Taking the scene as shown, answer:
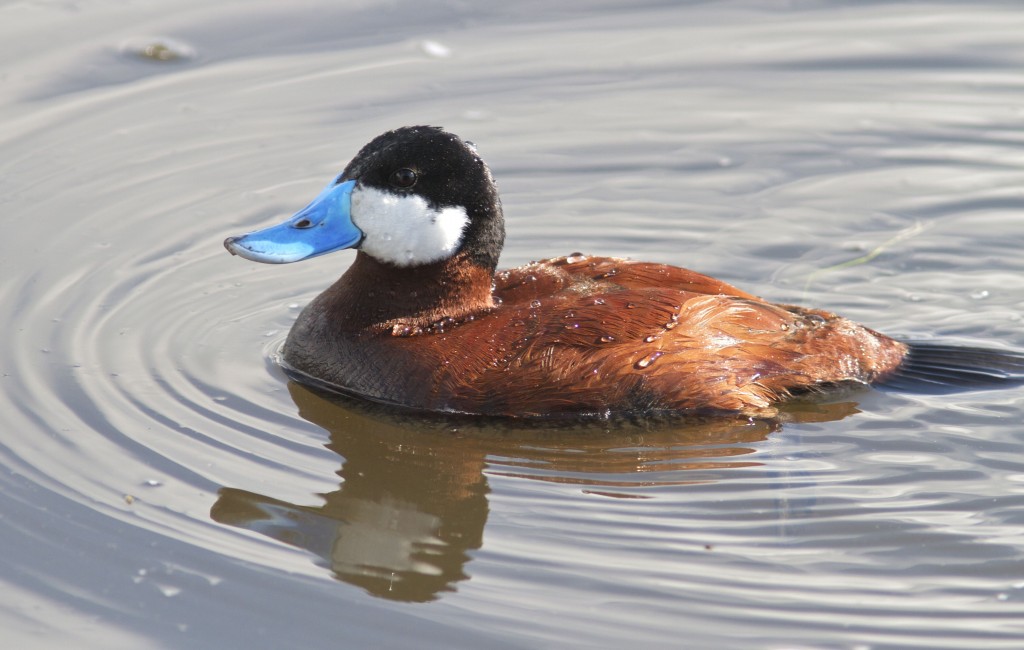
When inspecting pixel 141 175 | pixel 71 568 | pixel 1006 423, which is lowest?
pixel 71 568

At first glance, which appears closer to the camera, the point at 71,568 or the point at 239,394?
the point at 71,568

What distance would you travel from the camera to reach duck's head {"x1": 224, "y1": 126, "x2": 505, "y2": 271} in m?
5.21

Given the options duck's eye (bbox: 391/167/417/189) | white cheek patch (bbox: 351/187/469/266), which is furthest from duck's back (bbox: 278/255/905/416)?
duck's eye (bbox: 391/167/417/189)

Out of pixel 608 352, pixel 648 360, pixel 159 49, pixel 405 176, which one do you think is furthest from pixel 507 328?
pixel 159 49

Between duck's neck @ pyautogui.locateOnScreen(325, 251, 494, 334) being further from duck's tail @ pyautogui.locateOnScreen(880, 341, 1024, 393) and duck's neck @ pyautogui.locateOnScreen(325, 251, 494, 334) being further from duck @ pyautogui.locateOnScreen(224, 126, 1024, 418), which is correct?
duck's tail @ pyautogui.locateOnScreen(880, 341, 1024, 393)

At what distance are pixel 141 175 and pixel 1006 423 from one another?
14.6 feet

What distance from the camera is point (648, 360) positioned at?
495cm

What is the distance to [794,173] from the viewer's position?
721 cm

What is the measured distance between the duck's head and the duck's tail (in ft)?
5.57

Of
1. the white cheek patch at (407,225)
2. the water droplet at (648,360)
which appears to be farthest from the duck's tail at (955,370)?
the white cheek patch at (407,225)

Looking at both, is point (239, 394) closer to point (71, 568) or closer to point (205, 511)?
point (205, 511)

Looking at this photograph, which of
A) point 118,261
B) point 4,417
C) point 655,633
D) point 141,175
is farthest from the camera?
point 141,175

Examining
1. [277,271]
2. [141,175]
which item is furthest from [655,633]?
[141,175]

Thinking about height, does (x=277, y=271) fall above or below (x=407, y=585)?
above
